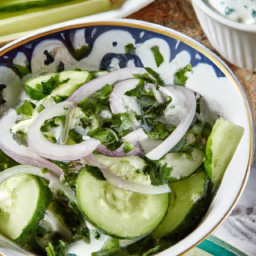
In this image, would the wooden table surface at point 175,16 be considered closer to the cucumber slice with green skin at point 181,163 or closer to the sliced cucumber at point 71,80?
the sliced cucumber at point 71,80

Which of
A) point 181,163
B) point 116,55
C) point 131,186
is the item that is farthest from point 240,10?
point 131,186

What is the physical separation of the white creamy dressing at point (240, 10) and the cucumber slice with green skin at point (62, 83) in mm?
432

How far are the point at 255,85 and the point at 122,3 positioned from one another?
54cm

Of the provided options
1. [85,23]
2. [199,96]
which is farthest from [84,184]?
[85,23]

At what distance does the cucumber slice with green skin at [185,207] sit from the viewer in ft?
4.11

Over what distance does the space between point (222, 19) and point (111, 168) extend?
1.78 feet

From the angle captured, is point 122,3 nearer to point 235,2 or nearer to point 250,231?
point 235,2

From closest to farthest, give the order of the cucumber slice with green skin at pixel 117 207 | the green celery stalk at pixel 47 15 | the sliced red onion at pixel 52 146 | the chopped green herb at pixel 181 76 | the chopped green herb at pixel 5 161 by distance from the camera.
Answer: the cucumber slice with green skin at pixel 117 207 < the sliced red onion at pixel 52 146 < the chopped green herb at pixel 5 161 < the chopped green herb at pixel 181 76 < the green celery stalk at pixel 47 15

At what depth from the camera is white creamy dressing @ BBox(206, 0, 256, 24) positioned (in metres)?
1.49

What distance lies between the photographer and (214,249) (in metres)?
1.39

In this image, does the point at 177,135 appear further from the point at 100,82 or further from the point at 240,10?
the point at 240,10

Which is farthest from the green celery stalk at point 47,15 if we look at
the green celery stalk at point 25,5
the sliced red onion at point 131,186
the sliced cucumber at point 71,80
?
the sliced red onion at point 131,186

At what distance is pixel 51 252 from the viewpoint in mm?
1243

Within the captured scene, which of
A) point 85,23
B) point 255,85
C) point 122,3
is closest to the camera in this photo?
point 85,23
